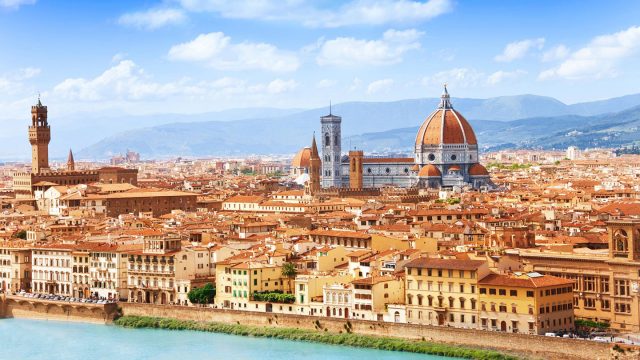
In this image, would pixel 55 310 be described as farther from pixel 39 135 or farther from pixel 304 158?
pixel 304 158

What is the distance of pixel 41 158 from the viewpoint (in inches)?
3597

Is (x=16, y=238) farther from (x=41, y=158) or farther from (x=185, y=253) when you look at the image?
(x=41, y=158)

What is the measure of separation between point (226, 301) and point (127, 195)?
37.7m

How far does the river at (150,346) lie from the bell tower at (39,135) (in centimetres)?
4817

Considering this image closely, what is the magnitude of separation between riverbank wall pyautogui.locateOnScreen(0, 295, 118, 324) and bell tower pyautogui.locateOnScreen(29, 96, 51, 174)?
43.5 metres

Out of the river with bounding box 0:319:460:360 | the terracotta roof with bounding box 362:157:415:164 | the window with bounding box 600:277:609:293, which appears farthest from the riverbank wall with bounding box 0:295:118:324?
the terracotta roof with bounding box 362:157:415:164

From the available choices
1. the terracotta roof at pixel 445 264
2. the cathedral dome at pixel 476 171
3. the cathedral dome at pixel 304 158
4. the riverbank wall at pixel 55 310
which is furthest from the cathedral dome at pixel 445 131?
the terracotta roof at pixel 445 264

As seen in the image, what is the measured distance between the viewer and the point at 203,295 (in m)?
42.2

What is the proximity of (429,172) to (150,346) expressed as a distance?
65.0 m

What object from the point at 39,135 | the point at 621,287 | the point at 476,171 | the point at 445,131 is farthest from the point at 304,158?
the point at 621,287

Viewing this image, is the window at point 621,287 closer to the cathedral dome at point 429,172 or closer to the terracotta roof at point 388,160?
the cathedral dome at point 429,172

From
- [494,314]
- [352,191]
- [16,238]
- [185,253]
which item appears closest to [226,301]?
[185,253]

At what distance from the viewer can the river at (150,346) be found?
3562 centimetres

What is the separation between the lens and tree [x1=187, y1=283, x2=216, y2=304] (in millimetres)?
42188
